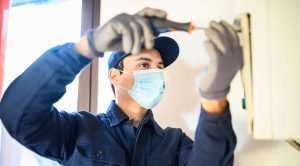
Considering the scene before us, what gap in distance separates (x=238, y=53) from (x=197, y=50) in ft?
2.10

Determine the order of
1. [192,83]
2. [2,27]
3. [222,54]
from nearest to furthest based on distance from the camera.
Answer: [222,54] < [192,83] < [2,27]

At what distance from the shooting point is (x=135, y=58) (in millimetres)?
1075

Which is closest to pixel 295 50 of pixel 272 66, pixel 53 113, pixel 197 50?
pixel 272 66

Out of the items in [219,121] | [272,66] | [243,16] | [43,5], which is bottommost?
[219,121]

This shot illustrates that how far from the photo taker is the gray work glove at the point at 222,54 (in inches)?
24.7

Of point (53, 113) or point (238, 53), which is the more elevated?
point (238, 53)

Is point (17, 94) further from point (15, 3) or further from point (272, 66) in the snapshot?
point (15, 3)

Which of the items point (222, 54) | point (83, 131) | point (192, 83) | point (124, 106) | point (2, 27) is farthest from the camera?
point (2, 27)

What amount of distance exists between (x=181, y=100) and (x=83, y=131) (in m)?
0.53

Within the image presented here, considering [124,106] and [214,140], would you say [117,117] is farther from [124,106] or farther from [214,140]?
[214,140]

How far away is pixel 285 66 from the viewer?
68 centimetres

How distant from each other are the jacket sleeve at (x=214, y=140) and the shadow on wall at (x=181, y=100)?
50 centimetres

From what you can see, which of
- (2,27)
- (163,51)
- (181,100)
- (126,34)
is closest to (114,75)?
(163,51)

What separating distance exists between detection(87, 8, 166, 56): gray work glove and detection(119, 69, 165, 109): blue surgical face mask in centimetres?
32
